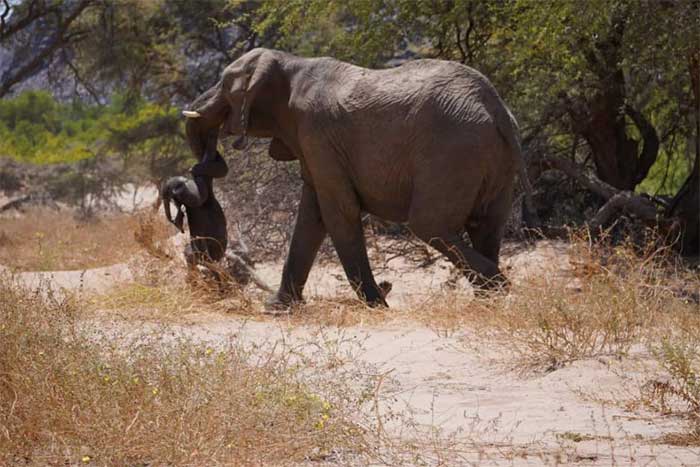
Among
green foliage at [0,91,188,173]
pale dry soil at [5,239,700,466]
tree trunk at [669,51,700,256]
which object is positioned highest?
pale dry soil at [5,239,700,466]

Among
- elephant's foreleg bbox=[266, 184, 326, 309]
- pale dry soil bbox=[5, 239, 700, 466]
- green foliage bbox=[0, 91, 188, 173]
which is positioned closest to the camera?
pale dry soil bbox=[5, 239, 700, 466]

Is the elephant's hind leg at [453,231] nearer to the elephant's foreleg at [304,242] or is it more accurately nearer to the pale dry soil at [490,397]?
the pale dry soil at [490,397]

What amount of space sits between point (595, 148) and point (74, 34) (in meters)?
10.7

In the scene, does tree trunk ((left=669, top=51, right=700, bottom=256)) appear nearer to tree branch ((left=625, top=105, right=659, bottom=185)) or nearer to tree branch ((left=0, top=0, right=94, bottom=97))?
tree branch ((left=625, top=105, right=659, bottom=185))

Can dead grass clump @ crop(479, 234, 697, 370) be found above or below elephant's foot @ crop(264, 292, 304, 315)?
above

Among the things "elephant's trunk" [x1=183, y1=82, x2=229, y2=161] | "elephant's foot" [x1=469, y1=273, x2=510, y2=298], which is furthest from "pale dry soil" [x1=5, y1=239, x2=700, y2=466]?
"elephant's trunk" [x1=183, y1=82, x2=229, y2=161]

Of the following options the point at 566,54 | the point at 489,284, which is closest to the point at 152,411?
the point at 489,284

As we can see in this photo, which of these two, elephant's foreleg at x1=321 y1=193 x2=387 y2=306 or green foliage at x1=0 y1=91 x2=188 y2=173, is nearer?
elephant's foreleg at x1=321 y1=193 x2=387 y2=306

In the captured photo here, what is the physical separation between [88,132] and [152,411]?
1617 inches

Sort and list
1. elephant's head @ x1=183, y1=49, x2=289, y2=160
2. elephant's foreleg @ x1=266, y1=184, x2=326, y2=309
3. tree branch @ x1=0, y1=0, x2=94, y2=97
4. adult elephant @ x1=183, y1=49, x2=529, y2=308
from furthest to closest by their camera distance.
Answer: tree branch @ x1=0, y1=0, x2=94, y2=97, elephant's foreleg @ x1=266, y1=184, x2=326, y2=309, elephant's head @ x1=183, y1=49, x2=289, y2=160, adult elephant @ x1=183, y1=49, x2=529, y2=308

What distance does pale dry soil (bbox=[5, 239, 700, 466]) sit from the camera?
538 centimetres

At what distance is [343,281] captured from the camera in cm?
1269

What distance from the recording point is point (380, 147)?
9.59m

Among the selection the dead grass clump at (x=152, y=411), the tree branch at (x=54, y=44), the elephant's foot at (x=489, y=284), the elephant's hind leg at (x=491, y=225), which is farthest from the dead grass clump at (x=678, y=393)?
the tree branch at (x=54, y=44)
